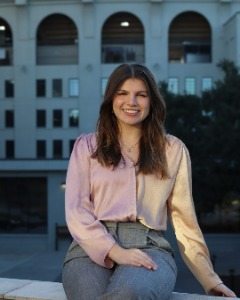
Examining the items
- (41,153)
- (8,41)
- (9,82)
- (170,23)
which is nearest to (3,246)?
(41,153)

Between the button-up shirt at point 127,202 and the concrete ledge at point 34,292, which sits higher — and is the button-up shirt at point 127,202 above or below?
above

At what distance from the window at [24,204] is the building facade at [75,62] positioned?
0.23 ft

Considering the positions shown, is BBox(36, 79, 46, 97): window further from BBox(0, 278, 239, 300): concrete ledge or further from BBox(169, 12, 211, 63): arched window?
BBox(0, 278, 239, 300): concrete ledge

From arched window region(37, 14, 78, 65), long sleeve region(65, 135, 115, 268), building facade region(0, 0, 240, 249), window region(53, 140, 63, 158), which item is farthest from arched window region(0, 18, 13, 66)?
long sleeve region(65, 135, 115, 268)

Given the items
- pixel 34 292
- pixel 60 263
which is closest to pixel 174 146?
pixel 34 292

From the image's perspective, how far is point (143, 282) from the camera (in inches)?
97.9

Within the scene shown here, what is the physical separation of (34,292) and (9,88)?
35.3m

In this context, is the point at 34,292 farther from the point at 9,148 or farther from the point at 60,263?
the point at 9,148

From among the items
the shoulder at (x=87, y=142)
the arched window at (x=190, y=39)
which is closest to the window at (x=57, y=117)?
the arched window at (x=190, y=39)

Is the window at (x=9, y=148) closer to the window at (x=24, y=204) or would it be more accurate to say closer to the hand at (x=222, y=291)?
the window at (x=24, y=204)

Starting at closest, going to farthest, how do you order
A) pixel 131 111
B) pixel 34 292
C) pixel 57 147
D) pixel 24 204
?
pixel 131 111 → pixel 34 292 → pixel 24 204 → pixel 57 147

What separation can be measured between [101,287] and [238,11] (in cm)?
3337

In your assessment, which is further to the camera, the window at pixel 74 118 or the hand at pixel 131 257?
the window at pixel 74 118

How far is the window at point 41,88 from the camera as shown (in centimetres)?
3738
